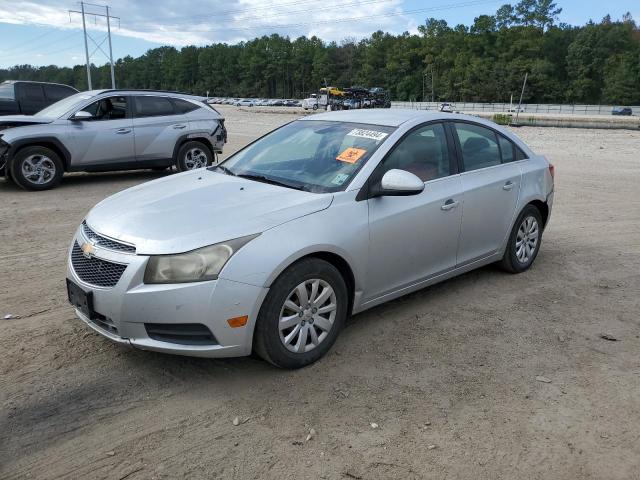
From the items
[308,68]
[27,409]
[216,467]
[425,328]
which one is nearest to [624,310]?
[425,328]

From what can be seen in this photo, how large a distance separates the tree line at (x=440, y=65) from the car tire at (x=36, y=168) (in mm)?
96790

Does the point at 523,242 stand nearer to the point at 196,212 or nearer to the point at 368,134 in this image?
the point at 368,134

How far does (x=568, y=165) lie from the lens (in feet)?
47.8

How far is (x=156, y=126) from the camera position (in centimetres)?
1058

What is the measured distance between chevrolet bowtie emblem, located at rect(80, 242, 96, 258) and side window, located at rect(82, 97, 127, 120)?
7219 millimetres

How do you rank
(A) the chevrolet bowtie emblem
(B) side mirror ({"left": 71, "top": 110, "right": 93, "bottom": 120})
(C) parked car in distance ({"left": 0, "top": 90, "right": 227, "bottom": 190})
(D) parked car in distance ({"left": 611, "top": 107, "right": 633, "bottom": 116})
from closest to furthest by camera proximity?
(A) the chevrolet bowtie emblem, (C) parked car in distance ({"left": 0, "top": 90, "right": 227, "bottom": 190}), (B) side mirror ({"left": 71, "top": 110, "right": 93, "bottom": 120}), (D) parked car in distance ({"left": 611, "top": 107, "right": 633, "bottom": 116})

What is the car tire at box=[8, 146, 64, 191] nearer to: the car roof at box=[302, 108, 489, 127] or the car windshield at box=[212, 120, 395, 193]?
the car windshield at box=[212, 120, 395, 193]

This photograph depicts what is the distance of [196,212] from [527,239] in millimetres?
3585

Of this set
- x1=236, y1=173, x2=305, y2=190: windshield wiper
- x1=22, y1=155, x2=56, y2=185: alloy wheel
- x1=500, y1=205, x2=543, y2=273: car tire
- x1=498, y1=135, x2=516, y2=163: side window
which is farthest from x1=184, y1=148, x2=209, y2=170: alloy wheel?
x1=500, y1=205, x2=543, y2=273: car tire

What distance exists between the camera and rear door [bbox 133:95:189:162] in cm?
1044

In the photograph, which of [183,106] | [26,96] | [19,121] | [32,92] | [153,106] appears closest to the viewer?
[19,121]

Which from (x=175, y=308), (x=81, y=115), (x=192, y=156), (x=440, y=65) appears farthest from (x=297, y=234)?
(x=440, y=65)

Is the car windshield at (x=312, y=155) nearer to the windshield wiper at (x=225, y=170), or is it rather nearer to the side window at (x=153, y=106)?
the windshield wiper at (x=225, y=170)

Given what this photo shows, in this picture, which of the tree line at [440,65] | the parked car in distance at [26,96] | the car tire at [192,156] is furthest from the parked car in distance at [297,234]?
the tree line at [440,65]
